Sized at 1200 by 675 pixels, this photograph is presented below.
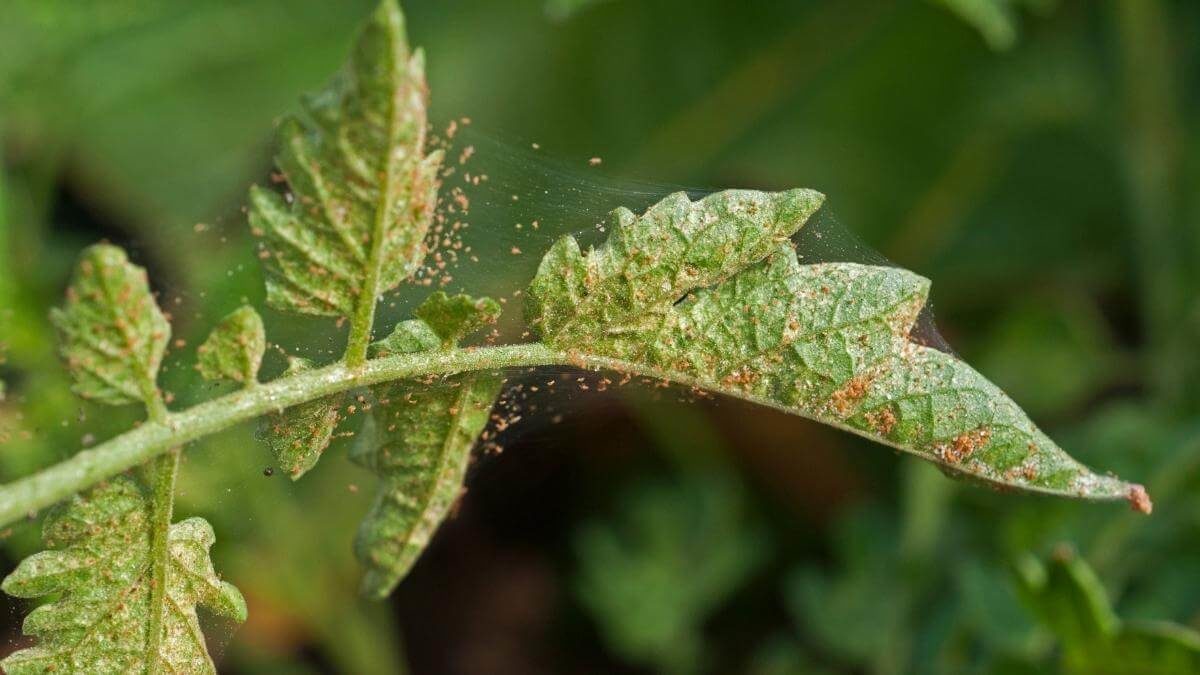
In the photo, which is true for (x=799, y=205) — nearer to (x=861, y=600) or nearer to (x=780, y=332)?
(x=780, y=332)

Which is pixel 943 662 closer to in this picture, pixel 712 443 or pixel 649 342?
pixel 712 443

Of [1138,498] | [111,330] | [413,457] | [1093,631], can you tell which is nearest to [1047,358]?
[1093,631]

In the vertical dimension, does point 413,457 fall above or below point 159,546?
above

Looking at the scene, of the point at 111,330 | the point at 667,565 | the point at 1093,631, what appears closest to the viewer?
the point at 111,330

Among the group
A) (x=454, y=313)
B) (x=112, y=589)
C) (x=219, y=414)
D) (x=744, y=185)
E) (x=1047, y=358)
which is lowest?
(x=112, y=589)

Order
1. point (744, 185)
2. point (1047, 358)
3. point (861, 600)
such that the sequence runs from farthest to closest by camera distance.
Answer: point (744, 185), point (1047, 358), point (861, 600)

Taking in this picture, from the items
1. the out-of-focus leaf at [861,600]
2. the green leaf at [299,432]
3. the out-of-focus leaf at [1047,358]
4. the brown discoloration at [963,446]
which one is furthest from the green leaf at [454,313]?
the out-of-focus leaf at [1047,358]

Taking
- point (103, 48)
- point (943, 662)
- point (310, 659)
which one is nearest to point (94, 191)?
point (103, 48)

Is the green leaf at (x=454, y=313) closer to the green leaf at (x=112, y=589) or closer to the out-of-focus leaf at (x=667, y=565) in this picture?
the green leaf at (x=112, y=589)
